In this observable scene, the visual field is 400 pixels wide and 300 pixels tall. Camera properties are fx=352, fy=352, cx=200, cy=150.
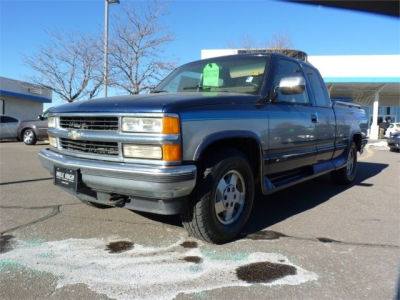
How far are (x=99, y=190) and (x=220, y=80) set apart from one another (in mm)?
1978

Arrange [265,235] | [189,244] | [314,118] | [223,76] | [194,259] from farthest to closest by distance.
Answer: [314,118] → [223,76] → [265,235] → [189,244] → [194,259]

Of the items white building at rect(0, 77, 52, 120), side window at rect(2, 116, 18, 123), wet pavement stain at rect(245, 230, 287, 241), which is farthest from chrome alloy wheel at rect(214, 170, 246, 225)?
white building at rect(0, 77, 52, 120)

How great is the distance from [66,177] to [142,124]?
1.02 metres

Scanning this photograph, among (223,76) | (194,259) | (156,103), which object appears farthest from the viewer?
(223,76)

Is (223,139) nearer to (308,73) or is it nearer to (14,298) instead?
(14,298)

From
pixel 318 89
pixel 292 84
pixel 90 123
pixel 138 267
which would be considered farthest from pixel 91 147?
pixel 318 89

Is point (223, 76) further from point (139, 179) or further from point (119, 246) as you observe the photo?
point (119, 246)

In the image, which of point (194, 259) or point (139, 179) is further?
point (194, 259)

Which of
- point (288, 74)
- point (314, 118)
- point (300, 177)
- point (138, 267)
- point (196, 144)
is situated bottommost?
point (138, 267)

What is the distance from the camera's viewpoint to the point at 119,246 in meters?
3.31

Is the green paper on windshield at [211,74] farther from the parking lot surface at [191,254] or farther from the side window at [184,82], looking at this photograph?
the parking lot surface at [191,254]

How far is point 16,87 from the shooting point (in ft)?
97.9

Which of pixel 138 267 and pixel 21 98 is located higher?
pixel 21 98

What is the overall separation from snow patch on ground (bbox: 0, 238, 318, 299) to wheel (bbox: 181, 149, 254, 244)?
0.25 meters
